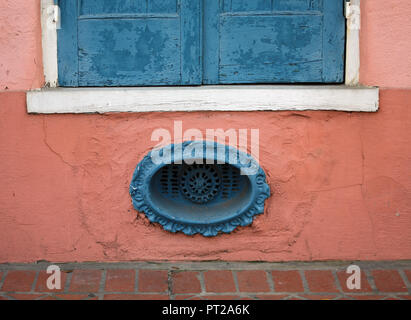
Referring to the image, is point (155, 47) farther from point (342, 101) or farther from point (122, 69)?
→ point (342, 101)

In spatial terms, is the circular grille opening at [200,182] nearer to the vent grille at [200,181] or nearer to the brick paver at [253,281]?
the vent grille at [200,181]

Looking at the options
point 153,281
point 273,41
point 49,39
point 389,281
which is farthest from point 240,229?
point 49,39

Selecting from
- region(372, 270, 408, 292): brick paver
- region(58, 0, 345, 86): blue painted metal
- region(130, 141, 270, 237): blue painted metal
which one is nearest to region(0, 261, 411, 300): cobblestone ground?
region(372, 270, 408, 292): brick paver

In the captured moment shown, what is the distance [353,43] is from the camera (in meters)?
3.08

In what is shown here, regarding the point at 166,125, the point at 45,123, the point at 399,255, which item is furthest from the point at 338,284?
the point at 45,123

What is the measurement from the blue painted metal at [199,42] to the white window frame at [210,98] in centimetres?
10

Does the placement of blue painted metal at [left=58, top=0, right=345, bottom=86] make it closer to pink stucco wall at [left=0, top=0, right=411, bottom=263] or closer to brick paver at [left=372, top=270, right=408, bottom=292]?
pink stucco wall at [left=0, top=0, right=411, bottom=263]

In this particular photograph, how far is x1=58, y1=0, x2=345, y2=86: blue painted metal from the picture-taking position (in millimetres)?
3129

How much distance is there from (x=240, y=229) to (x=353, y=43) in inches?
52.5

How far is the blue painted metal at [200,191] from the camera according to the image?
312 centimetres

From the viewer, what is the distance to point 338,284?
9.89ft

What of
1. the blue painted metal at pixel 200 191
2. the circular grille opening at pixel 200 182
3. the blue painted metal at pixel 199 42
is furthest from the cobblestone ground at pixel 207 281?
the blue painted metal at pixel 199 42

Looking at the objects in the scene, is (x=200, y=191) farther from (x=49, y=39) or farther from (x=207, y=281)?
(x=49, y=39)

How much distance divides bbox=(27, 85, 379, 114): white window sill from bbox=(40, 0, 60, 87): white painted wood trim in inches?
5.1
